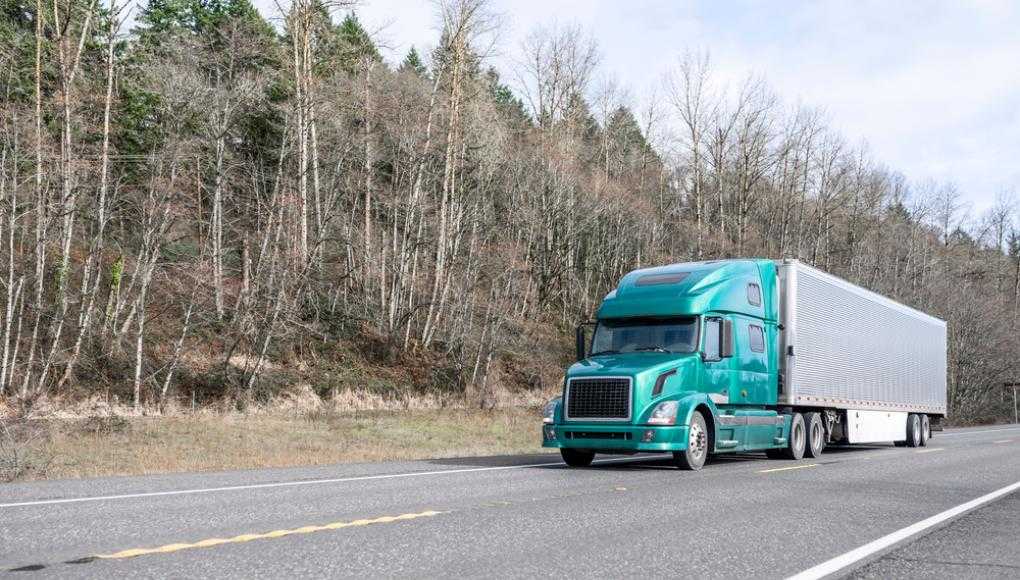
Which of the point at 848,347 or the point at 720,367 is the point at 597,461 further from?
the point at 848,347

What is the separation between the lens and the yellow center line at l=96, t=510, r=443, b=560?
6.23 m

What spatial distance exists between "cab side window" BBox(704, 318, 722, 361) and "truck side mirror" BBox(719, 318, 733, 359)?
56 millimetres

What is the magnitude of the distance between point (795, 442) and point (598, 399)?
232 inches

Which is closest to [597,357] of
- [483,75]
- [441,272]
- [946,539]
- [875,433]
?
[946,539]

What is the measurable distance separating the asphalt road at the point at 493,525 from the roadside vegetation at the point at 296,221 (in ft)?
18.7

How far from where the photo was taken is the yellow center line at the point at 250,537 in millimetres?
6227

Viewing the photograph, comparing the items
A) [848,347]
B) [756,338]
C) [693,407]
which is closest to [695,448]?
[693,407]

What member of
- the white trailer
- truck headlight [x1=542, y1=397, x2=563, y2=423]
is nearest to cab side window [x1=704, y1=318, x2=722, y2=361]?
truck headlight [x1=542, y1=397, x2=563, y2=423]

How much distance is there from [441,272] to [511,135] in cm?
1156

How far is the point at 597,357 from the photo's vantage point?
615 inches

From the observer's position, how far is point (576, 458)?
15.5m

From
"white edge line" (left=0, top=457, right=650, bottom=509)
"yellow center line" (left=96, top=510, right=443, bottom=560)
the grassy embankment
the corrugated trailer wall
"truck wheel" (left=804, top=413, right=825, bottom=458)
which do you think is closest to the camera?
"yellow center line" (left=96, top=510, right=443, bottom=560)

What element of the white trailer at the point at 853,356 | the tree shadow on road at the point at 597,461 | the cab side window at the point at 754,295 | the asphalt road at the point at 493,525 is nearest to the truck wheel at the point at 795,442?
the tree shadow on road at the point at 597,461

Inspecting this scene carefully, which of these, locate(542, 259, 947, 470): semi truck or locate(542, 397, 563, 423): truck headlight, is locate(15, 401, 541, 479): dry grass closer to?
locate(542, 397, 563, 423): truck headlight
